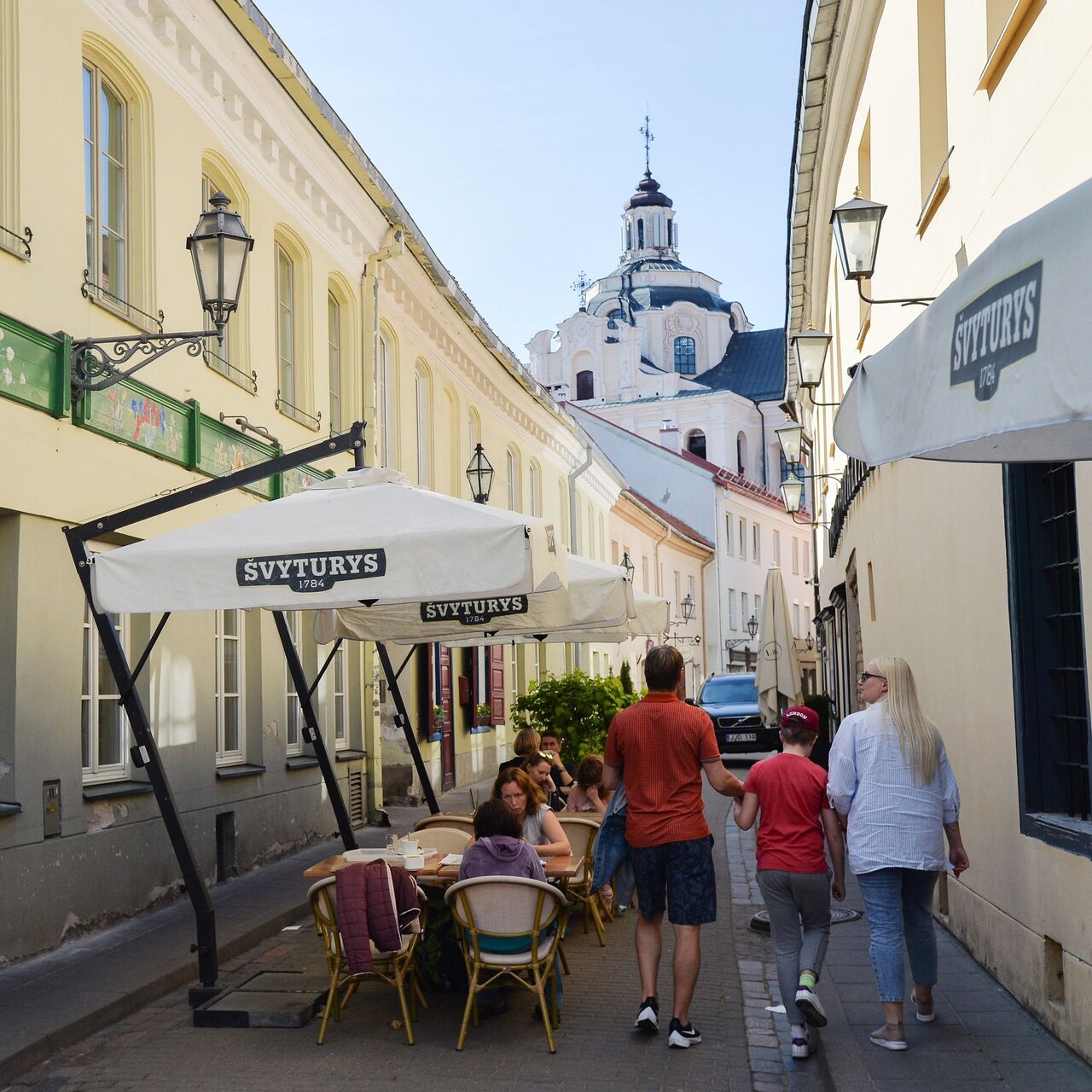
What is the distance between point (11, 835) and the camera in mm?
8188

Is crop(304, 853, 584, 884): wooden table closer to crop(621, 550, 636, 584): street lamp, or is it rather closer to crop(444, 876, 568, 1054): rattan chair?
crop(444, 876, 568, 1054): rattan chair

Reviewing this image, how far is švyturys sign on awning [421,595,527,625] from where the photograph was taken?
10.8 m

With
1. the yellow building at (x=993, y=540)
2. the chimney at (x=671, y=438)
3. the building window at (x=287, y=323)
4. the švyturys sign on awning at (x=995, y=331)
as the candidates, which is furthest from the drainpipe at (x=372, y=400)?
the chimney at (x=671, y=438)

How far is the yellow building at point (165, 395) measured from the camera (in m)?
8.51

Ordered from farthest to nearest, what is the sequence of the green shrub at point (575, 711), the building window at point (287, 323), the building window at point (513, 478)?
the building window at point (513, 478), the green shrub at point (575, 711), the building window at point (287, 323)

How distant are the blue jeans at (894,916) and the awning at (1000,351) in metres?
3.22

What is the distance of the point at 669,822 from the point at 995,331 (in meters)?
4.21

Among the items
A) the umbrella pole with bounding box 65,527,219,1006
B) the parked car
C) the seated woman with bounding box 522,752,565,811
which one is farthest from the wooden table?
the parked car

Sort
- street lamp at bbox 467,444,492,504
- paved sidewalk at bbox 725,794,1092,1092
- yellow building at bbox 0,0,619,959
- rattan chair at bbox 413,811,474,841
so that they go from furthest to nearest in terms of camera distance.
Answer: street lamp at bbox 467,444,492,504, rattan chair at bbox 413,811,474,841, yellow building at bbox 0,0,619,959, paved sidewalk at bbox 725,794,1092,1092

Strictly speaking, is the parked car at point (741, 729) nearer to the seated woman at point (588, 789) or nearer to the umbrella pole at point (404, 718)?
the umbrella pole at point (404, 718)

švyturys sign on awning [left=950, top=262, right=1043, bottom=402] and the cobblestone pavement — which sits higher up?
švyturys sign on awning [left=950, top=262, right=1043, bottom=402]

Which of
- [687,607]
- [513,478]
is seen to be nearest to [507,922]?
[513,478]

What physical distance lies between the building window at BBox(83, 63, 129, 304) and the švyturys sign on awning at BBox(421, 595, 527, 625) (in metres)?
3.38

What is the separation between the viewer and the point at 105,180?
10.1 metres
